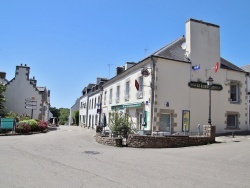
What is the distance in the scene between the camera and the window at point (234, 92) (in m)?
22.4

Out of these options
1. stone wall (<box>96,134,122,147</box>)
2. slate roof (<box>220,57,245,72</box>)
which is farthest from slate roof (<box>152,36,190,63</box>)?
stone wall (<box>96,134,122,147</box>)

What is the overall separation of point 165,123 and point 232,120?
257 inches

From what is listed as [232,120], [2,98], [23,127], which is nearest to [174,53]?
[232,120]

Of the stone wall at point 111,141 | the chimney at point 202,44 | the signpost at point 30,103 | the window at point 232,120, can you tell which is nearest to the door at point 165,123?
the chimney at point 202,44

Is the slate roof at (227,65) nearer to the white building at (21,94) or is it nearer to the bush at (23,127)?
the bush at (23,127)

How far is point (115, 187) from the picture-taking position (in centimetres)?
587

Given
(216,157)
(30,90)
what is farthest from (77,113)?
(216,157)

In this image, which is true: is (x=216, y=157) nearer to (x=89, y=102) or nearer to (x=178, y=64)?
(x=178, y=64)

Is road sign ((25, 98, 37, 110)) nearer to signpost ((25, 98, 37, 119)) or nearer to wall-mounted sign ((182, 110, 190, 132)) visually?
signpost ((25, 98, 37, 119))

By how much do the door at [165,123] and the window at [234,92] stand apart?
21.6 feet

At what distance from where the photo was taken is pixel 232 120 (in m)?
22.0

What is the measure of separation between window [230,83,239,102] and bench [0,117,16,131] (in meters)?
18.2

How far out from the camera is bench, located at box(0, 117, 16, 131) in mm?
21406

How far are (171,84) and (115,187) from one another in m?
14.5
